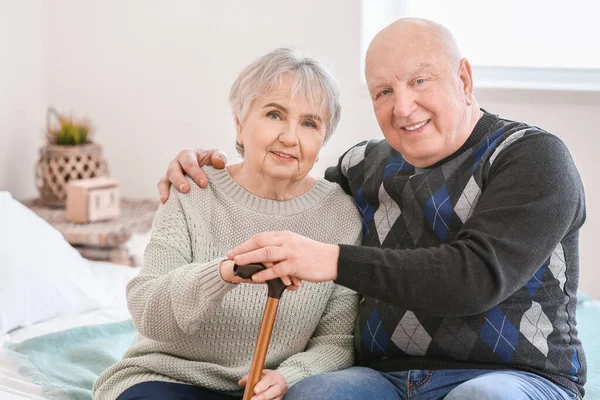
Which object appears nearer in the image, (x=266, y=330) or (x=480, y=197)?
(x=266, y=330)

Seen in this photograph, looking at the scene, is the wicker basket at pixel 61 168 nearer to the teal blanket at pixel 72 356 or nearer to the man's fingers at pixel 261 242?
the teal blanket at pixel 72 356

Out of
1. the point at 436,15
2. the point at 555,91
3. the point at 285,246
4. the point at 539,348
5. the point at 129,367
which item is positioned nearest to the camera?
the point at 285,246

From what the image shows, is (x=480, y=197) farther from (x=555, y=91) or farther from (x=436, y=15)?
(x=436, y=15)

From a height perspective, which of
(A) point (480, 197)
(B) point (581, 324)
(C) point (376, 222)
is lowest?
(B) point (581, 324)

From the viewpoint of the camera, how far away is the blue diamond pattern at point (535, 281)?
1.48 m

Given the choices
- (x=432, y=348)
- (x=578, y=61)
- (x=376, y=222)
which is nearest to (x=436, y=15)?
(x=578, y=61)

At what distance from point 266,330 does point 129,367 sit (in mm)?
411

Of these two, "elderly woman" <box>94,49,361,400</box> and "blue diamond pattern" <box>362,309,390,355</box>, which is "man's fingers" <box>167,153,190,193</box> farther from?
"blue diamond pattern" <box>362,309,390,355</box>

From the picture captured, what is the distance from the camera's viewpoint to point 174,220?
167cm

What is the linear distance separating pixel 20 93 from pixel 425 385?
2.36 m

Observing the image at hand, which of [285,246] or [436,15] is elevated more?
[436,15]

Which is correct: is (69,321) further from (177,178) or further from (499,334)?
(499,334)

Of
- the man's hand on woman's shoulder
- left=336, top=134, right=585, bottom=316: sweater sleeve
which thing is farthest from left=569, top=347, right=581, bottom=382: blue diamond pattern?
the man's hand on woman's shoulder

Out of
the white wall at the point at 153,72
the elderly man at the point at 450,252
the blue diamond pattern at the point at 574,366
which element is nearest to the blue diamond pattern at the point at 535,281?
the elderly man at the point at 450,252
